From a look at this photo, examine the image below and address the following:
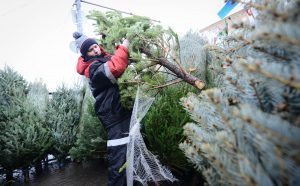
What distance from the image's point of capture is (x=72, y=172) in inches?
225

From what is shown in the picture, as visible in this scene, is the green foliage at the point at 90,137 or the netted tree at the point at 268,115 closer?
the netted tree at the point at 268,115

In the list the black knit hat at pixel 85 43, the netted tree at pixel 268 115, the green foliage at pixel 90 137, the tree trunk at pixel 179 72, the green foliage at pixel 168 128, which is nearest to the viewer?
the netted tree at pixel 268 115

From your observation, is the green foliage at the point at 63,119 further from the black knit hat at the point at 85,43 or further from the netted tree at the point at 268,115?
the netted tree at the point at 268,115

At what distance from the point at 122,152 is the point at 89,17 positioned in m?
2.06

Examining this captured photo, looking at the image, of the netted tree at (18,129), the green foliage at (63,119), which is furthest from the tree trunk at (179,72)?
the green foliage at (63,119)

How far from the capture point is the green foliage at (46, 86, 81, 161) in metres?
5.95

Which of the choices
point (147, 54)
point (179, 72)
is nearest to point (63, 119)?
point (147, 54)

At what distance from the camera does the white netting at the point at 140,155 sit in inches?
109

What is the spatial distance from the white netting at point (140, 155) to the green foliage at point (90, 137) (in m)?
2.09

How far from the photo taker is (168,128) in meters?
3.32

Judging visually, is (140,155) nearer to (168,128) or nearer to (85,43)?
(168,128)

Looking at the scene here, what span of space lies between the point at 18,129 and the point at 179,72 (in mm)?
4068

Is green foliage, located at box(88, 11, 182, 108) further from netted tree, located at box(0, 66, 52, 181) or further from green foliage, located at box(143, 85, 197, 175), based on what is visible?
netted tree, located at box(0, 66, 52, 181)

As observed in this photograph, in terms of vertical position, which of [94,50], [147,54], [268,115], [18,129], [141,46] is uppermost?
[94,50]
